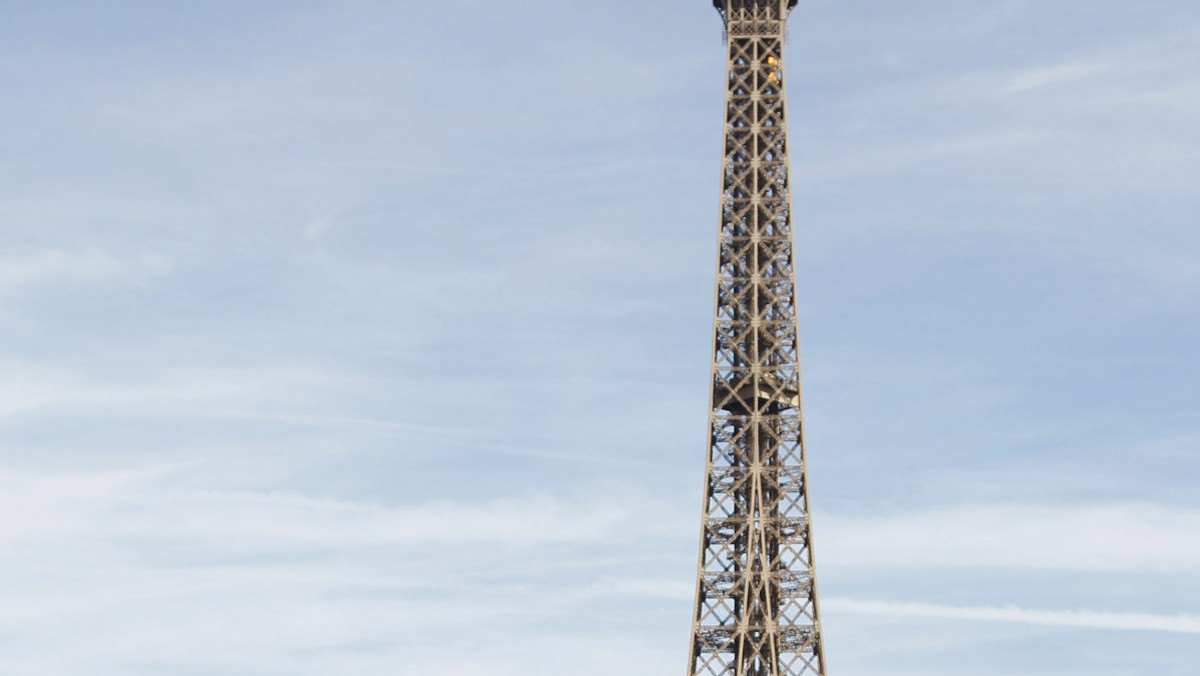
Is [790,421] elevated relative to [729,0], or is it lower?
lower

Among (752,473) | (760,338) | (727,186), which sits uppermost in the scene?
(727,186)

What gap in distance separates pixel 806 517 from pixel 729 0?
116 feet

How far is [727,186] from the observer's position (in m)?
146

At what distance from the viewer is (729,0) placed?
492ft

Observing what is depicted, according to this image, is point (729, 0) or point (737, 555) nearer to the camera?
point (737, 555)

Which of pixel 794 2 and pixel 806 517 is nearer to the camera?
pixel 806 517

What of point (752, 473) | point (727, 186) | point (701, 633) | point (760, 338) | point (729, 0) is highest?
point (729, 0)

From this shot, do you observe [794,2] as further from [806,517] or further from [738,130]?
[806,517]

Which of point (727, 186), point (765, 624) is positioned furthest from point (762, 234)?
point (765, 624)

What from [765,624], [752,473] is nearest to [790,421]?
[752,473]

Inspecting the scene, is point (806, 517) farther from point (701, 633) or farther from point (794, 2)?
point (794, 2)

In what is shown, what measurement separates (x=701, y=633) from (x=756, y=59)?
124 feet

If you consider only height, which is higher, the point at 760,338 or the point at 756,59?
the point at 756,59

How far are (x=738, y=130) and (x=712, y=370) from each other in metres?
16.3
